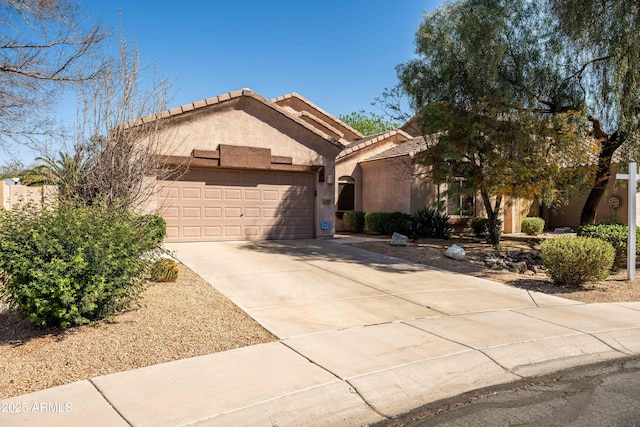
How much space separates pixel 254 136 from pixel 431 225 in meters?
7.45

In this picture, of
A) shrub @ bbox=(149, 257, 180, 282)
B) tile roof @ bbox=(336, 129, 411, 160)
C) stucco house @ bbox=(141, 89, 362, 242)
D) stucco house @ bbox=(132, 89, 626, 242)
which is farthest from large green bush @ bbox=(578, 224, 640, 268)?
shrub @ bbox=(149, 257, 180, 282)

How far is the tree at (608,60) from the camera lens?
1196cm

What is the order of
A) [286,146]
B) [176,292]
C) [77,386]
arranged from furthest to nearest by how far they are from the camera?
[286,146] < [176,292] < [77,386]

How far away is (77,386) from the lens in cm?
442

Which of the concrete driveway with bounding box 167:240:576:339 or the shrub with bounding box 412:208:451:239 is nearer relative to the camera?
the concrete driveway with bounding box 167:240:576:339

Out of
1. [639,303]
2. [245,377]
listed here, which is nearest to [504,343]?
[245,377]

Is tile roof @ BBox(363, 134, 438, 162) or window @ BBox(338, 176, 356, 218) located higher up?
tile roof @ BBox(363, 134, 438, 162)

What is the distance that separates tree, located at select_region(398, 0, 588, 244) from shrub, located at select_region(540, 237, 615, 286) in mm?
3811

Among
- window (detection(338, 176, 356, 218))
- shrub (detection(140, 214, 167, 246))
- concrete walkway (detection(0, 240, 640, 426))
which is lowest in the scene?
concrete walkway (detection(0, 240, 640, 426))

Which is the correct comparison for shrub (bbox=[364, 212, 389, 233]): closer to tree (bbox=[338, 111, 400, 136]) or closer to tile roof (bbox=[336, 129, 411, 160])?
tile roof (bbox=[336, 129, 411, 160])

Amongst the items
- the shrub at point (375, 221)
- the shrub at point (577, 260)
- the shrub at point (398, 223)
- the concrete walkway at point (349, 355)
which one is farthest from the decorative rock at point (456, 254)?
the shrub at point (375, 221)

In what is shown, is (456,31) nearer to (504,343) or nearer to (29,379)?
(504,343)

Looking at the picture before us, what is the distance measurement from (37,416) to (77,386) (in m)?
0.59

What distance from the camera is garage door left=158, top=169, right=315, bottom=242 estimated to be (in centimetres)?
1424
